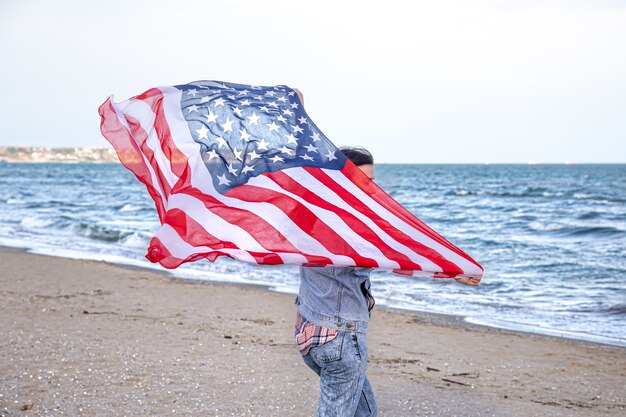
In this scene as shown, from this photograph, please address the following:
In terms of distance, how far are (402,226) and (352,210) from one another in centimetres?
25

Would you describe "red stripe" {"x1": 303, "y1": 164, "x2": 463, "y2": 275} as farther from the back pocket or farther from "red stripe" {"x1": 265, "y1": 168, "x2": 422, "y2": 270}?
the back pocket

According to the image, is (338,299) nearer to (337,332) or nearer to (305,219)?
(337,332)

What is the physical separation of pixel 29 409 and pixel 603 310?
8682 millimetres

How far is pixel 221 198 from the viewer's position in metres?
3.63

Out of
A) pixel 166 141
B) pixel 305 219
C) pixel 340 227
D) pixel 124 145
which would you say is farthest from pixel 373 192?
pixel 124 145

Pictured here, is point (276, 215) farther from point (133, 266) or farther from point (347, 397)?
Result: point (133, 266)

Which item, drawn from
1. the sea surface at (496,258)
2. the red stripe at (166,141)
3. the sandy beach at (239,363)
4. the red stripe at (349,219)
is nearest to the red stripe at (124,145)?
the red stripe at (166,141)

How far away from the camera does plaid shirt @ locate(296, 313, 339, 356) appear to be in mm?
3250

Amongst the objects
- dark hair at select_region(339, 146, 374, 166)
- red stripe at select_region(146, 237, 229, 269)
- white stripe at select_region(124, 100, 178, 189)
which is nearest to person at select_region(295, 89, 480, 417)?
red stripe at select_region(146, 237, 229, 269)

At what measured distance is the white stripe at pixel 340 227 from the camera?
11.2 ft


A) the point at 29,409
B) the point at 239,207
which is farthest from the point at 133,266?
the point at 239,207

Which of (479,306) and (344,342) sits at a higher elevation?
(344,342)

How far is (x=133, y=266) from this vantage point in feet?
49.5

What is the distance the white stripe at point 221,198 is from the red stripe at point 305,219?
24 mm
